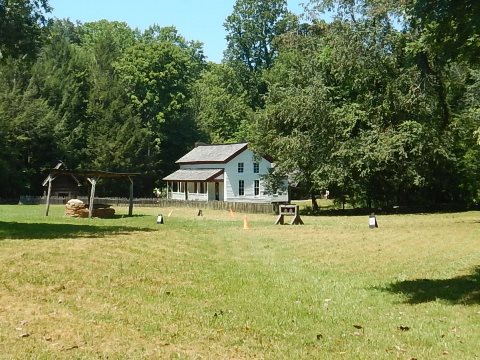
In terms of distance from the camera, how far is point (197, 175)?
66.1m

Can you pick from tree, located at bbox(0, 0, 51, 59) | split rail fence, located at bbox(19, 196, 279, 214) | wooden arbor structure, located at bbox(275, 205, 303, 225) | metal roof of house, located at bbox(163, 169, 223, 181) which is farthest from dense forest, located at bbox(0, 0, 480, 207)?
wooden arbor structure, located at bbox(275, 205, 303, 225)

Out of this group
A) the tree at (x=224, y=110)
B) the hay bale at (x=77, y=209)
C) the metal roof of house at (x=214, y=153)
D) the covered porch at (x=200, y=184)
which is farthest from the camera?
the tree at (x=224, y=110)

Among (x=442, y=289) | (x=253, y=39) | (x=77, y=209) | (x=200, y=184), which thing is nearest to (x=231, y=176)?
(x=200, y=184)

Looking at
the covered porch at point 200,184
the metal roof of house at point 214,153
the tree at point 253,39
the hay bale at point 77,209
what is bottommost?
the hay bale at point 77,209

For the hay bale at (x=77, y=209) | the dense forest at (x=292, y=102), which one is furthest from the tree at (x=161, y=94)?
the hay bale at (x=77, y=209)

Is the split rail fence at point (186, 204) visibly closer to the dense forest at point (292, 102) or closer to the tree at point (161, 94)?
the dense forest at point (292, 102)

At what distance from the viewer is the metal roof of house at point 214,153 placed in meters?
64.9

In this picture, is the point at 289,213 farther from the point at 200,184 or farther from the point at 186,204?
the point at 200,184

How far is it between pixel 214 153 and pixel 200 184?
161 inches

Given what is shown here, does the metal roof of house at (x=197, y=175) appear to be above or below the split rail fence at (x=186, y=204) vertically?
above

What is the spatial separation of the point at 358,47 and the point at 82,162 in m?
40.0

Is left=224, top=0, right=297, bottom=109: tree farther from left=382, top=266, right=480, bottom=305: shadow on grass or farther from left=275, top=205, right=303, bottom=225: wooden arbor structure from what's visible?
left=382, top=266, right=480, bottom=305: shadow on grass

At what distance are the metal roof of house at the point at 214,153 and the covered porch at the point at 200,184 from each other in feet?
3.94

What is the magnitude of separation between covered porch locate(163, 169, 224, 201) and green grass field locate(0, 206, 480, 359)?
4547 centimetres
